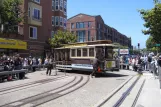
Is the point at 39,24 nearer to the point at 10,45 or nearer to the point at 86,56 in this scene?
the point at 10,45

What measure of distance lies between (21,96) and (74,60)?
43.8 ft

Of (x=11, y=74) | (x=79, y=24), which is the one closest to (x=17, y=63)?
(x=11, y=74)

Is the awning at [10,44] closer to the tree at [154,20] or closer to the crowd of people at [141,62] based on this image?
the crowd of people at [141,62]

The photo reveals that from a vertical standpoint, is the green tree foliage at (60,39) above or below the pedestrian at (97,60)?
above

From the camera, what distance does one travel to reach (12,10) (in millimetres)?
31453

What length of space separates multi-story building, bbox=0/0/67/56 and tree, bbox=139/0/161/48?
57.3ft

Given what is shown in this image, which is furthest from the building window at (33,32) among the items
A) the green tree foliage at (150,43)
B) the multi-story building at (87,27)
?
the multi-story building at (87,27)

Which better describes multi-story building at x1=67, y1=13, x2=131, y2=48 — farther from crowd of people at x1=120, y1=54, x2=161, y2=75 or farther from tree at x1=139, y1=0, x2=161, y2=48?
Answer: tree at x1=139, y1=0, x2=161, y2=48

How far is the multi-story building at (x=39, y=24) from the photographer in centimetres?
3803

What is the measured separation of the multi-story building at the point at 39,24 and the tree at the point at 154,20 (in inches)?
687

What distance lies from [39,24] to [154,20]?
2140 cm

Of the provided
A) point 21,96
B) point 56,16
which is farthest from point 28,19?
point 21,96

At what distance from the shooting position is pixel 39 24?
40.9 m

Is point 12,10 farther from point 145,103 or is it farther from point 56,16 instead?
point 145,103
